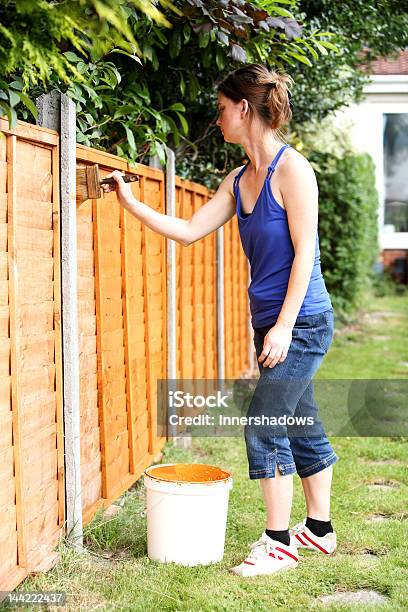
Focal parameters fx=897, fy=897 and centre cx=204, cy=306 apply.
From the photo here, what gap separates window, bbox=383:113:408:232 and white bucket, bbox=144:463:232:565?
1322 cm

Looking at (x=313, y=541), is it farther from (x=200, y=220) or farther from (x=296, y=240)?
(x=200, y=220)

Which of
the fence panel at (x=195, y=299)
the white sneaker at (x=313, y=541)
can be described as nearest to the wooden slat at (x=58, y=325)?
the white sneaker at (x=313, y=541)

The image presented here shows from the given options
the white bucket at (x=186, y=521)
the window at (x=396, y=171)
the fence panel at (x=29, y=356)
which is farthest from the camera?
the window at (x=396, y=171)

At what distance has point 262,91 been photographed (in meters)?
3.20

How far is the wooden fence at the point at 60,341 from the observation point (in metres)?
2.68

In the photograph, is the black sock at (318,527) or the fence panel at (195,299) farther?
the fence panel at (195,299)

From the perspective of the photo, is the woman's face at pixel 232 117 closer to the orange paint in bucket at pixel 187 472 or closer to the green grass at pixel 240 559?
the orange paint in bucket at pixel 187 472

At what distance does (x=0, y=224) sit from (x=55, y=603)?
119cm

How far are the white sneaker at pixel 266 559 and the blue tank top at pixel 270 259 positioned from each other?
0.79m

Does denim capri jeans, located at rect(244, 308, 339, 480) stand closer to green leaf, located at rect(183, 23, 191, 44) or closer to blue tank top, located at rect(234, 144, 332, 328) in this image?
blue tank top, located at rect(234, 144, 332, 328)

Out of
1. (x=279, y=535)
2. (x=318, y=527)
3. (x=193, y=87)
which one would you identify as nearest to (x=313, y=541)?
(x=318, y=527)

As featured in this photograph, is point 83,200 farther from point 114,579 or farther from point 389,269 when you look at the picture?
point 389,269

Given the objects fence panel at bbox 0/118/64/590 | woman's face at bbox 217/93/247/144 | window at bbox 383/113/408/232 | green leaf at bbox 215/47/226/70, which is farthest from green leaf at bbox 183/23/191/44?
window at bbox 383/113/408/232

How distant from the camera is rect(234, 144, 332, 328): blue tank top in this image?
10.4ft
